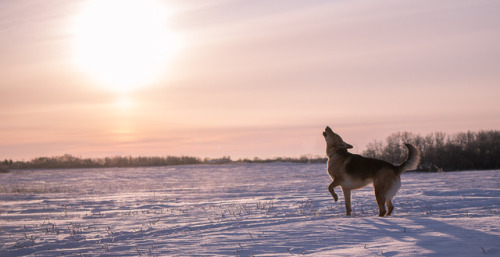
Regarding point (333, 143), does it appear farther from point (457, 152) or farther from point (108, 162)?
point (108, 162)

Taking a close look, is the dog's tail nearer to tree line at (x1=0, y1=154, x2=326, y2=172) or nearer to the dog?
the dog

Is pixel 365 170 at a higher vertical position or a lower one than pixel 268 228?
higher

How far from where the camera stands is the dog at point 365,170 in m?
9.64

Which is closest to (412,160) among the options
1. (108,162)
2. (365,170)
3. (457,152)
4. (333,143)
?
(365,170)

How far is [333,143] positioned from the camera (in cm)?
1117

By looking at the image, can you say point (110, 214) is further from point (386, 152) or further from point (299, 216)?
point (386, 152)

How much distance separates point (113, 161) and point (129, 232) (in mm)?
47290

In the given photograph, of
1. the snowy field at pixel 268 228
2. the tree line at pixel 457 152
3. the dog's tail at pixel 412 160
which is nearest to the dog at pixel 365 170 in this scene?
the dog's tail at pixel 412 160

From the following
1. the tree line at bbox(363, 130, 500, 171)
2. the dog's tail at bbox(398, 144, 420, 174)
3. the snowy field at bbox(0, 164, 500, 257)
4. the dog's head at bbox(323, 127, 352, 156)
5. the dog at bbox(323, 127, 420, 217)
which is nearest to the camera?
the snowy field at bbox(0, 164, 500, 257)

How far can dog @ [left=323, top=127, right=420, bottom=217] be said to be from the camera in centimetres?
964

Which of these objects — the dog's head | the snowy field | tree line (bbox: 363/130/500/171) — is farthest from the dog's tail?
tree line (bbox: 363/130/500/171)

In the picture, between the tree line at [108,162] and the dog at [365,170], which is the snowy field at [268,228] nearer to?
the dog at [365,170]

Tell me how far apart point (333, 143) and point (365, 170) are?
4.44ft

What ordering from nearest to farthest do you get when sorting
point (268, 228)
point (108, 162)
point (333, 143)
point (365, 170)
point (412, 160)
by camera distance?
point (268, 228)
point (412, 160)
point (365, 170)
point (333, 143)
point (108, 162)
